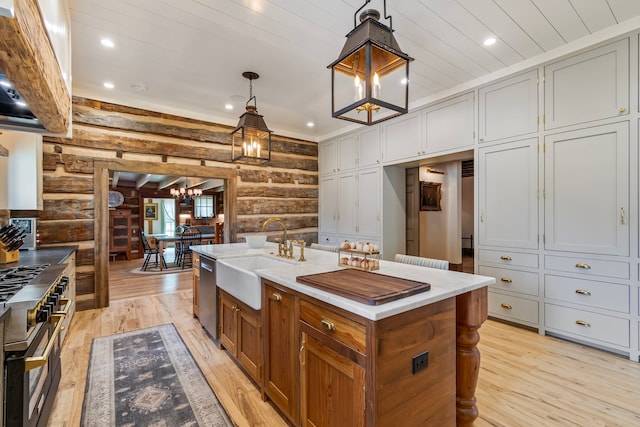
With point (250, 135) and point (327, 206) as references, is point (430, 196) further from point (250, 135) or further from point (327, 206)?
point (250, 135)

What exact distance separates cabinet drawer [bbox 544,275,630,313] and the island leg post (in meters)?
1.94

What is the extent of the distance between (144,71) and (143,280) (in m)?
4.24

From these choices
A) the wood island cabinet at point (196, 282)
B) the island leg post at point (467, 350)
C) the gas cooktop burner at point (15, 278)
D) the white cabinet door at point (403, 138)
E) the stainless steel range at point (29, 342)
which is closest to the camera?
the stainless steel range at point (29, 342)

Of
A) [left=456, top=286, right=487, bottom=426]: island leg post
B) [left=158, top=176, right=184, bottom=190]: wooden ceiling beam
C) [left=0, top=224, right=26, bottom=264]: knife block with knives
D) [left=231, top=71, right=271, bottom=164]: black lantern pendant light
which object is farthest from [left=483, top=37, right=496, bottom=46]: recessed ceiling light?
[left=158, top=176, right=184, bottom=190]: wooden ceiling beam

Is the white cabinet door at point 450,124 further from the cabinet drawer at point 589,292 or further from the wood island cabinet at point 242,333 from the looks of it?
the wood island cabinet at point 242,333

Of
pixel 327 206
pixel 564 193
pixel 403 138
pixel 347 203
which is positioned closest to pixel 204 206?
pixel 327 206

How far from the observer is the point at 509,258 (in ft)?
11.0

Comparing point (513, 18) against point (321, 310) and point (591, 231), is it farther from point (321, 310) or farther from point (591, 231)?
point (321, 310)

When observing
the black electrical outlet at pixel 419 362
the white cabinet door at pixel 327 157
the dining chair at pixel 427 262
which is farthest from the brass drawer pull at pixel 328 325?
the white cabinet door at pixel 327 157

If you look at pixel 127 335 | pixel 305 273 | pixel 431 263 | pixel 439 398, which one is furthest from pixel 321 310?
pixel 127 335

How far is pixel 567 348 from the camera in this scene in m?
2.83

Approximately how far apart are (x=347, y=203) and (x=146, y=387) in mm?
4046

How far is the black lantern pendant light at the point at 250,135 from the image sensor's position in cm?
321

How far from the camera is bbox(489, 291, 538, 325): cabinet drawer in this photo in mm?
3182
